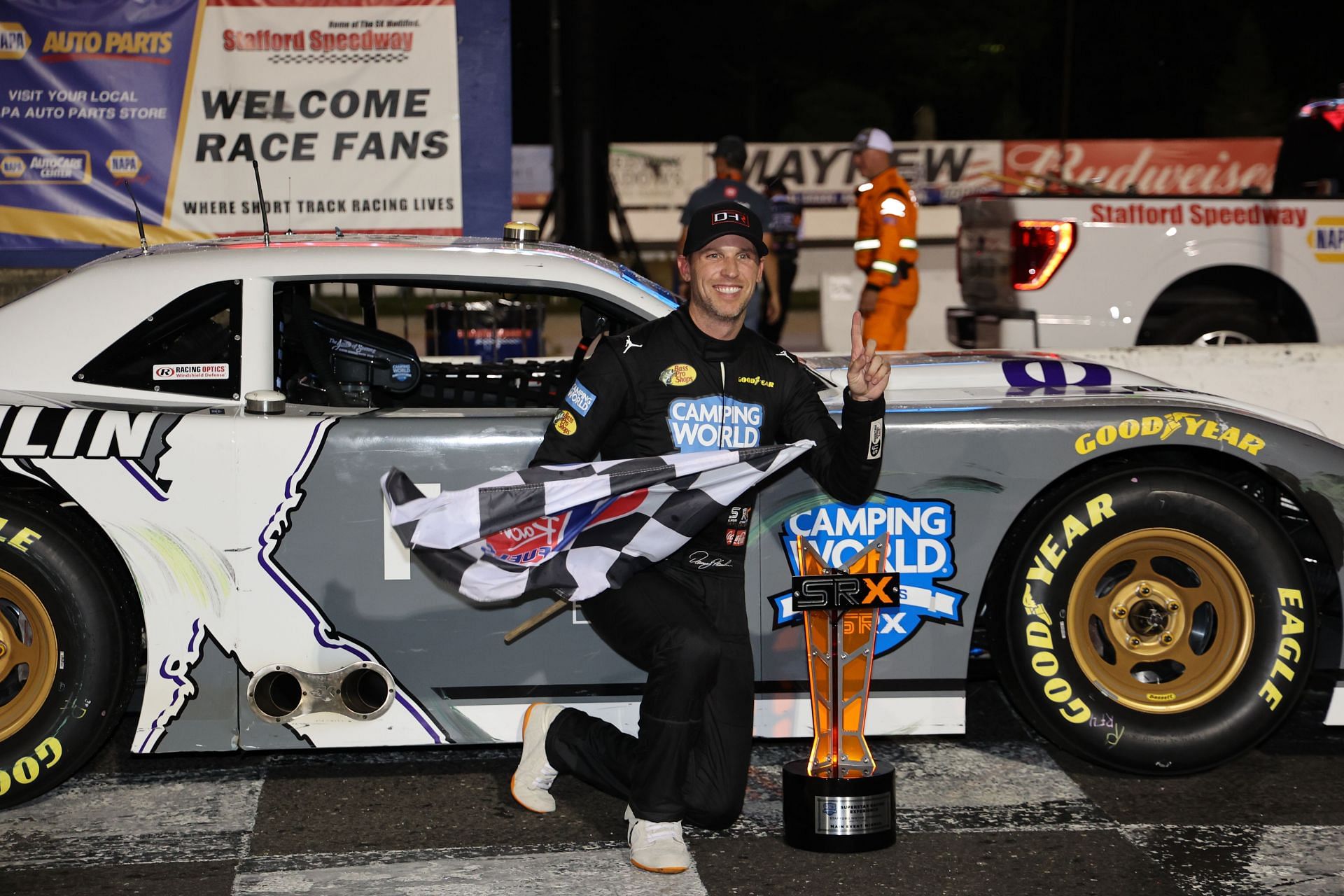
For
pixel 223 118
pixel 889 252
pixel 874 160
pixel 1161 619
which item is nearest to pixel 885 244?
pixel 889 252

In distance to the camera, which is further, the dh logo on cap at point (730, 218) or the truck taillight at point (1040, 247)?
the truck taillight at point (1040, 247)

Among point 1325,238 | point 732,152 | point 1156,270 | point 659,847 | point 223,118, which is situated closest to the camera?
point 659,847

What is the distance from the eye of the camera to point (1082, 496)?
4.40 m

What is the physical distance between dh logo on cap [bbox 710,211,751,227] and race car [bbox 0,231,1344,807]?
1.45ft

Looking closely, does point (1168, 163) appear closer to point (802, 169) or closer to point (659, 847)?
point (802, 169)

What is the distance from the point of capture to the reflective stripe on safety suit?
838cm

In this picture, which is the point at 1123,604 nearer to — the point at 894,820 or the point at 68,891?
the point at 894,820

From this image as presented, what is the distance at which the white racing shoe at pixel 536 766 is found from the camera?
4242 mm

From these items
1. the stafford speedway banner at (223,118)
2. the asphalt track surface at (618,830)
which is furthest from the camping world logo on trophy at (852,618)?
the stafford speedway banner at (223,118)

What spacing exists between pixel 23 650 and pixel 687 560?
1881 mm

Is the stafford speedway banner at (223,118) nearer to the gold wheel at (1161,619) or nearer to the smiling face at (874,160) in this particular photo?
the smiling face at (874,160)

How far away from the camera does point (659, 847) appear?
389 cm

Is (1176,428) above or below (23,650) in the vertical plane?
above

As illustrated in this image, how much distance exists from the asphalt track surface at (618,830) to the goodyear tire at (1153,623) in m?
0.18
